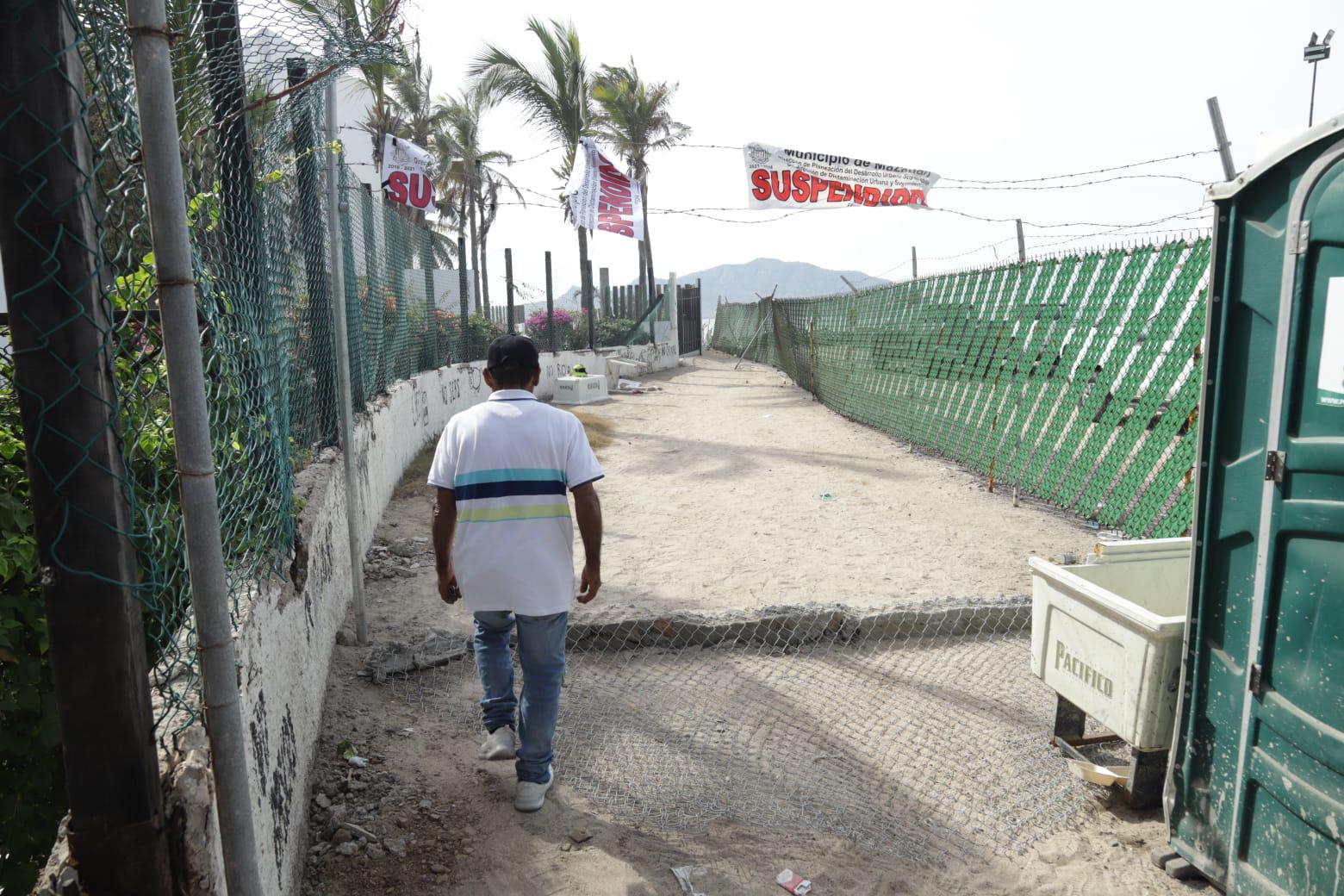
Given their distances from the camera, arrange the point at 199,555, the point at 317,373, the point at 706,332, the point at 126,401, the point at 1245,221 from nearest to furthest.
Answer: the point at 199,555
the point at 126,401
the point at 1245,221
the point at 317,373
the point at 706,332

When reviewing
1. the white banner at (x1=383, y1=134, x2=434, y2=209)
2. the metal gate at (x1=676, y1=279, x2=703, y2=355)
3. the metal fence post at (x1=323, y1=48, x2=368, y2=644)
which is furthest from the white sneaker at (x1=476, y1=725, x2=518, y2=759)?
the metal gate at (x1=676, y1=279, x2=703, y2=355)

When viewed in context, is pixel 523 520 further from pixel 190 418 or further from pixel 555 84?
pixel 555 84

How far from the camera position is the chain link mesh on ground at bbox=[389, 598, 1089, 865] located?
2947 millimetres

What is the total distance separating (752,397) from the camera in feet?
54.6

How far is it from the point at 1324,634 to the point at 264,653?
268 cm

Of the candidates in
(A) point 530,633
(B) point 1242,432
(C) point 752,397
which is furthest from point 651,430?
(B) point 1242,432

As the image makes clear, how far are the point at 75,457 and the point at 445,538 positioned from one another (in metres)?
1.70

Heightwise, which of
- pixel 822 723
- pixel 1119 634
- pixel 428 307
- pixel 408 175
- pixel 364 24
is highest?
pixel 408 175

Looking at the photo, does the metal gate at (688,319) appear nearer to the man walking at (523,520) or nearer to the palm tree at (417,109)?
the palm tree at (417,109)

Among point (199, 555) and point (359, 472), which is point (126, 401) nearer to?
point (199, 555)

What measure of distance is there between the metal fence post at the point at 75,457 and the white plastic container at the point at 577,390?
1395 cm

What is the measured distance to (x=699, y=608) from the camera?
4910mm

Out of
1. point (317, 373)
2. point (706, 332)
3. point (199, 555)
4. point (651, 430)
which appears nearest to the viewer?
point (199, 555)

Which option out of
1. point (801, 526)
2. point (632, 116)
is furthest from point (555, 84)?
point (801, 526)
